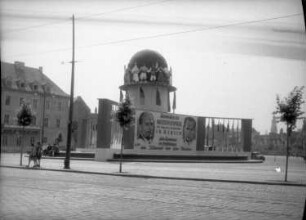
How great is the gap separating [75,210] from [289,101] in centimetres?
1355

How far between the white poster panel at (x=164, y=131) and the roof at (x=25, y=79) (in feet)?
96.0

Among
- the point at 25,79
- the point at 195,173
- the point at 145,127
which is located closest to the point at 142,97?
the point at 145,127

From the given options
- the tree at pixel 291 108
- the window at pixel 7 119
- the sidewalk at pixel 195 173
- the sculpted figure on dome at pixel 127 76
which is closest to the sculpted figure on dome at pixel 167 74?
the sculpted figure on dome at pixel 127 76

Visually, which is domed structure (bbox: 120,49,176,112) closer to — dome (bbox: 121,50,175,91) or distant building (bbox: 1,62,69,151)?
dome (bbox: 121,50,175,91)

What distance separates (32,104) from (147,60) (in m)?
21.3

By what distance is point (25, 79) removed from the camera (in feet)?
215

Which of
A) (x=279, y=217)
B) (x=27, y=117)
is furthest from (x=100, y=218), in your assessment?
(x=27, y=117)

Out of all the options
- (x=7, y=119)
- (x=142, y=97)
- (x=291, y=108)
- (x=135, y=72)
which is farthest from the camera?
(x=7, y=119)

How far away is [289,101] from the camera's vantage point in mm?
19062

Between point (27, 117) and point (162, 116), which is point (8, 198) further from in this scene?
point (162, 116)

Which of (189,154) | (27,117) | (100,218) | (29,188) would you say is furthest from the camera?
(189,154)

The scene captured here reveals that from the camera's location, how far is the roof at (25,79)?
62.9 metres

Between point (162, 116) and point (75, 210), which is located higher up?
point (162, 116)

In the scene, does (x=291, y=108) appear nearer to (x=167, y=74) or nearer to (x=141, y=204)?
(x=141, y=204)
